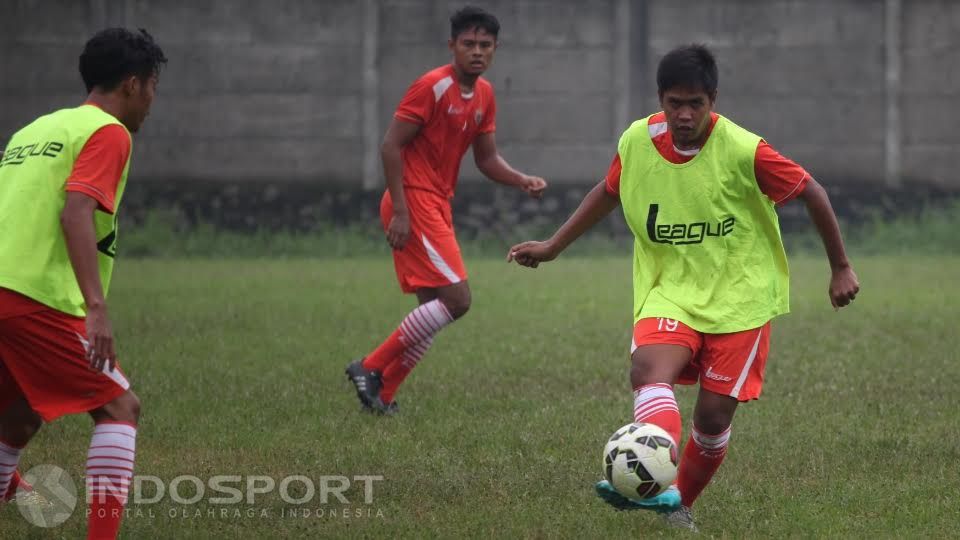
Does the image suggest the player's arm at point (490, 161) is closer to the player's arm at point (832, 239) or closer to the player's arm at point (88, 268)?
the player's arm at point (832, 239)

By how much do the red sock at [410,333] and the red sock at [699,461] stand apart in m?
2.70

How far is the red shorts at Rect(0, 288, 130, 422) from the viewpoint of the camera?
4465mm

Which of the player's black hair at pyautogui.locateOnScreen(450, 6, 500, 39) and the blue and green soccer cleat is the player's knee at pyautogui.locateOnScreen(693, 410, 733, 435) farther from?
the player's black hair at pyautogui.locateOnScreen(450, 6, 500, 39)

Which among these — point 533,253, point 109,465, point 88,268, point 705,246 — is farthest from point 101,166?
point 705,246

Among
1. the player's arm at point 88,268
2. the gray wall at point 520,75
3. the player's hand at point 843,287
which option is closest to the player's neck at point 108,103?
the player's arm at point 88,268

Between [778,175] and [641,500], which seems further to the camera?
[778,175]

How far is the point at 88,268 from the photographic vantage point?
431 centimetres

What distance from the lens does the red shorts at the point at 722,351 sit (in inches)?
199

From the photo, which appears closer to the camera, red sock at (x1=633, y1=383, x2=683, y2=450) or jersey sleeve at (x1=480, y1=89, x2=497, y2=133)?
red sock at (x1=633, y1=383, x2=683, y2=450)

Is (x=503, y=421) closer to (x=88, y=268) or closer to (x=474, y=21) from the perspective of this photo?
(x=474, y=21)

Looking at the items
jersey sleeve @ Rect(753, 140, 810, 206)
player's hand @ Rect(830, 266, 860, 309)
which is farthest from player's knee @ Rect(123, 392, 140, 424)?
player's hand @ Rect(830, 266, 860, 309)

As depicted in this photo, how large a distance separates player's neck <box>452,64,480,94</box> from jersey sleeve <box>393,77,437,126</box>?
0.62 ft

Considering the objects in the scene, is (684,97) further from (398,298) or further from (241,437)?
(398,298)

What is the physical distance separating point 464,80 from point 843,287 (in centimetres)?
329
